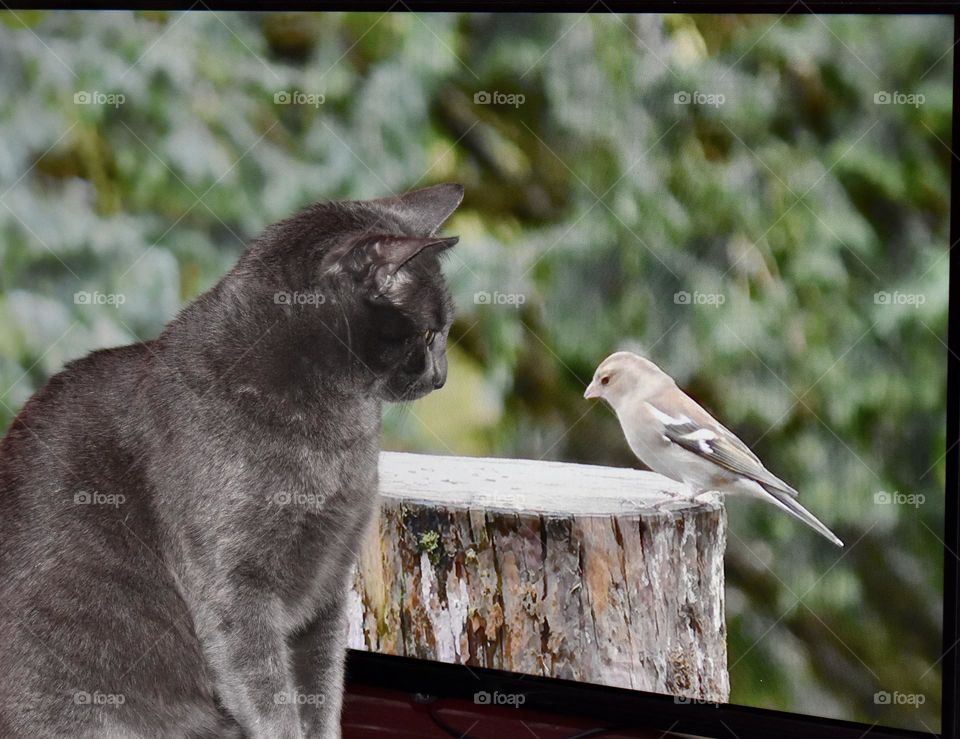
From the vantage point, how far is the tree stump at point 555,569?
4.35 feet

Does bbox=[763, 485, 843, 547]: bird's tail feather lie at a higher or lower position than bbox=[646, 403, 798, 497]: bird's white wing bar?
lower

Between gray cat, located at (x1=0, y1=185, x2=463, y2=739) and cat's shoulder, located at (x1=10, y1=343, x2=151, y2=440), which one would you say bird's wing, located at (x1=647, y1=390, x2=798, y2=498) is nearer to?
gray cat, located at (x1=0, y1=185, x2=463, y2=739)

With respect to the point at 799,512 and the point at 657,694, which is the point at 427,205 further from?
the point at 657,694

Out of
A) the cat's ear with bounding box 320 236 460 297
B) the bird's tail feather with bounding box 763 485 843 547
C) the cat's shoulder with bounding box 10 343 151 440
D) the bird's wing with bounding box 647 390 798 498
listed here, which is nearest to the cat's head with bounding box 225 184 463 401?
the cat's ear with bounding box 320 236 460 297

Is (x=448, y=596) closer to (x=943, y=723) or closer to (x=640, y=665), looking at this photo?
(x=640, y=665)

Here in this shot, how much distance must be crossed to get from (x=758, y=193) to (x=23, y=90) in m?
1.07

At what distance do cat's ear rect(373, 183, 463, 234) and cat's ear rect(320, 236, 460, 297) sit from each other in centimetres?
7

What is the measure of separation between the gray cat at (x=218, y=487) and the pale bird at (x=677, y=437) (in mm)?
241

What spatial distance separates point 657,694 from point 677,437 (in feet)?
1.20

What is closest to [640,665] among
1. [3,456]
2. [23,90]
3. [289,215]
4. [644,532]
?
[644,532]

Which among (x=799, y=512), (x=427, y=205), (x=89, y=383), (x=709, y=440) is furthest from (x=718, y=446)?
(x=89, y=383)

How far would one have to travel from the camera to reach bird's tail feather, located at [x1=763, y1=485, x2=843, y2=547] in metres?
1.26

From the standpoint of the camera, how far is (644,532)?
4.34 ft

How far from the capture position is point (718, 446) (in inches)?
51.0
